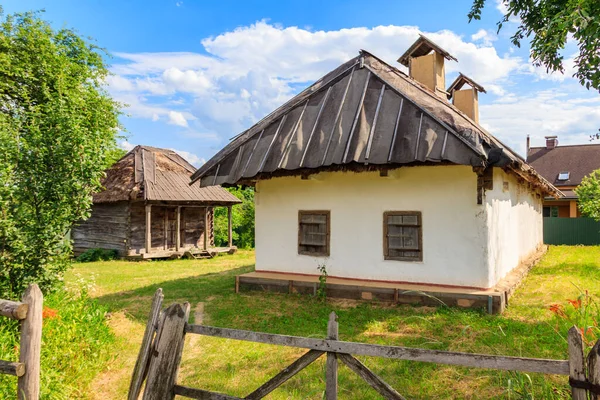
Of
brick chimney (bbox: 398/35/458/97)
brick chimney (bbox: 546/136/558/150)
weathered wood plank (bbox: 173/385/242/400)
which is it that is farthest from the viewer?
brick chimney (bbox: 546/136/558/150)

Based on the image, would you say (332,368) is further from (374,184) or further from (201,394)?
(374,184)

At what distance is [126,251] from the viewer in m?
17.7

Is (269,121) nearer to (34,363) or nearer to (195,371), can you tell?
(195,371)

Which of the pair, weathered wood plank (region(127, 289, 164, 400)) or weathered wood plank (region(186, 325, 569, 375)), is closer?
weathered wood plank (region(186, 325, 569, 375))

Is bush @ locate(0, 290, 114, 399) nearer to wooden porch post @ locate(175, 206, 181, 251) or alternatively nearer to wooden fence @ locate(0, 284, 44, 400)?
wooden fence @ locate(0, 284, 44, 400)

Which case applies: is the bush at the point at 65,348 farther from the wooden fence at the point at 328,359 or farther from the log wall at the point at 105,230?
the log wall at the point at 105,230

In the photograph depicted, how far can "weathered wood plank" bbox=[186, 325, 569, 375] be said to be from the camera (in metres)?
2.67

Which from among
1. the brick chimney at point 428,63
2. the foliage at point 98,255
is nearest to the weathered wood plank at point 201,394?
the brick chimney at point 428,63

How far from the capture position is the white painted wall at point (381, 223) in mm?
7805

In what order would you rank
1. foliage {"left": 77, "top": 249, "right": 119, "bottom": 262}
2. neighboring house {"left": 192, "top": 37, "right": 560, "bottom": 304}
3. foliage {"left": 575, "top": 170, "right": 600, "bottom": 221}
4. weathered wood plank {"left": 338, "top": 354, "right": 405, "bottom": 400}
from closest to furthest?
1. weathered wood plank {"left": 338, "top": 354, "right": 405, "bottom": 400}
2. neighboring house {"left": 192, "top": 37, "right": 560, "bottom": 304}
3. foliage {"left": 77, "top": 249, "right": 119, "bottom": 262}
4. foliage {"left": 575, "top": 170, "right": 600, "bottom": 221}

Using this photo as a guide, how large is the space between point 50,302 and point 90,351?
1162 millimetres

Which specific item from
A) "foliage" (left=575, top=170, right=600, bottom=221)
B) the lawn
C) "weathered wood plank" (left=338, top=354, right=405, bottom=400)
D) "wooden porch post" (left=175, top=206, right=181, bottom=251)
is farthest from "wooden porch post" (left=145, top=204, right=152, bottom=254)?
"foliage" (left=575, top=170, right=600, bottom=221)

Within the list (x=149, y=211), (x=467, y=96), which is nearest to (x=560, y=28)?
(x=467, y=96)

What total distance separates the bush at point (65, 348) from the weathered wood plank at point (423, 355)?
6.69 feet
